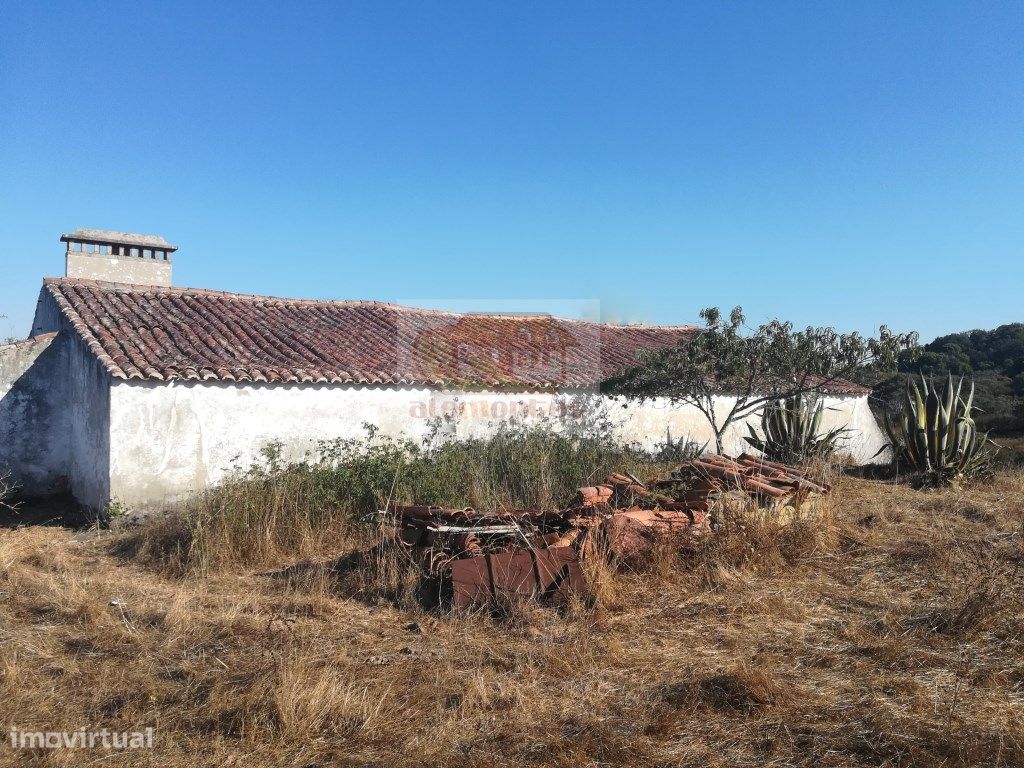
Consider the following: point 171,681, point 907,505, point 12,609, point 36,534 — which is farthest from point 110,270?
point 907,505

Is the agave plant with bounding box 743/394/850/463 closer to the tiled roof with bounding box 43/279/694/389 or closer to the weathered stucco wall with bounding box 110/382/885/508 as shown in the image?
the weathered stucco wall with bounding box 110/382/885/508

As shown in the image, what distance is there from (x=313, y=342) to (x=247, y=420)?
107 inches

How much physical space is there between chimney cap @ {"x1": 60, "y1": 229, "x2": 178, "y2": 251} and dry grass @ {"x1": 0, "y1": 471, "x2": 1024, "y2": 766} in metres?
12.3

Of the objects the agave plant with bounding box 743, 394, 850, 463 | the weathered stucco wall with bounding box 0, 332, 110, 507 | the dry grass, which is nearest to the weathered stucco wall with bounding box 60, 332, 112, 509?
the weathered stucco wall with bounding box 0, 332, 110, 507

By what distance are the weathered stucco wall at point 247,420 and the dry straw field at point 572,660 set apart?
10.9 ft

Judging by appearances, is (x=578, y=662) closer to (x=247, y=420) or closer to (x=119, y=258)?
(x=247, y=420)

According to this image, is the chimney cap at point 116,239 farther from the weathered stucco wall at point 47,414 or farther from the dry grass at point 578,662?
the dry grass at point 578,662

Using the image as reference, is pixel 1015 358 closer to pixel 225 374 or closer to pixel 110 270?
pixel 225 374

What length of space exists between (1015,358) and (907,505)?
23.0 metres

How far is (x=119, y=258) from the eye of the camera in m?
17.8

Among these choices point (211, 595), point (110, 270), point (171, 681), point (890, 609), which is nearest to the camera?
point (171, 681)

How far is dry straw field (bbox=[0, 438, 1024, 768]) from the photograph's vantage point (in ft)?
12.3

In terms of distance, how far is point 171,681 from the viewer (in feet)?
15.3

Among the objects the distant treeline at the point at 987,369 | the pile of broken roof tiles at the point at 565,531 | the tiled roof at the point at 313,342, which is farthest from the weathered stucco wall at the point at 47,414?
the distant treeline at the point at 987,369
